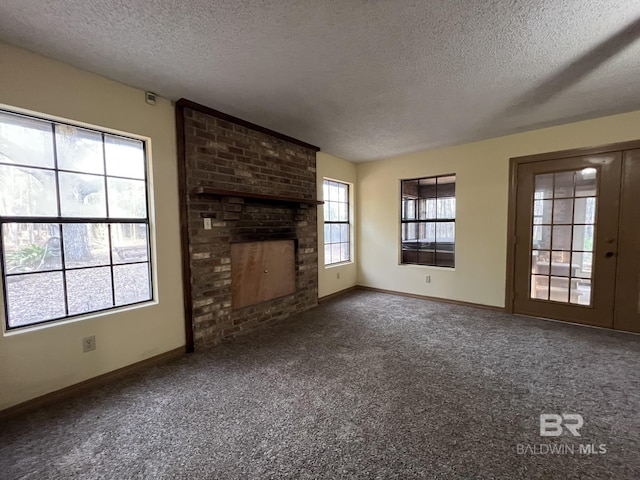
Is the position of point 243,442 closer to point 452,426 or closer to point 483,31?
point 452,426

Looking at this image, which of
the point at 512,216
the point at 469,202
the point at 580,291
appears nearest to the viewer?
the point at 580,291

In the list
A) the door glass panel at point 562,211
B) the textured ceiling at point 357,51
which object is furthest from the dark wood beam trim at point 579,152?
the door glass panel at point 562,211

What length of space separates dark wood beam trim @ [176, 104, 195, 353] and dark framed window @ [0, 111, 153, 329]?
1.00 feet

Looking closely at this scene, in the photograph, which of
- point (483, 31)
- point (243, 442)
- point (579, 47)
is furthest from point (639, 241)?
point (243, 442)

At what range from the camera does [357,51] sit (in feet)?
6.58

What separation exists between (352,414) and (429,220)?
3705 mm

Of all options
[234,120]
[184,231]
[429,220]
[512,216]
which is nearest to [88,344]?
[184,231]

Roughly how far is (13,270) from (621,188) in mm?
5902

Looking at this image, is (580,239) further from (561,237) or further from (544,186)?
(544,186)
